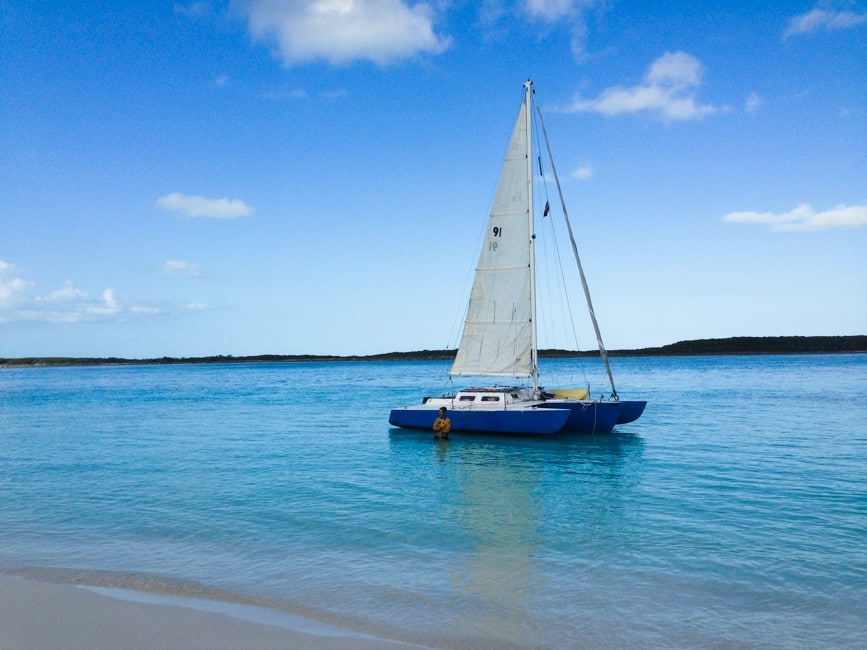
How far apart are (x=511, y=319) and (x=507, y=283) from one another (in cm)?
160

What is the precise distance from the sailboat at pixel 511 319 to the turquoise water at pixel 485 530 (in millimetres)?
1297

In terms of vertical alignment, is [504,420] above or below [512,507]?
above

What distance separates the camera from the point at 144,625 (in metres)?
8.39

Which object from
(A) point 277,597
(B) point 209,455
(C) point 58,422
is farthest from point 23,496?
(C) point 58,422

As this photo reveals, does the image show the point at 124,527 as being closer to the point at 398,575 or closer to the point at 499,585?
the point at 398,575

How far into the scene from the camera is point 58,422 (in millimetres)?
40250

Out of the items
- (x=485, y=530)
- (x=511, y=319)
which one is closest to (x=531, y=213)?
(x=511, y=319)

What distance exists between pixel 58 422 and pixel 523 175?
3176 centimetres

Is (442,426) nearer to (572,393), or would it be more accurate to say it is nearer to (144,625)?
(572,393)

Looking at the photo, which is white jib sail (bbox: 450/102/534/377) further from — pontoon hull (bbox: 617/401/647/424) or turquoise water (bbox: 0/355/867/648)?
pontoon hull (bbox: 617/401/647/424)

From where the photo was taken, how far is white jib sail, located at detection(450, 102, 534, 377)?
94.4 ft

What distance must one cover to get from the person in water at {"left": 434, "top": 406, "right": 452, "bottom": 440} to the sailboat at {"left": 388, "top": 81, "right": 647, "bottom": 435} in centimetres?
73

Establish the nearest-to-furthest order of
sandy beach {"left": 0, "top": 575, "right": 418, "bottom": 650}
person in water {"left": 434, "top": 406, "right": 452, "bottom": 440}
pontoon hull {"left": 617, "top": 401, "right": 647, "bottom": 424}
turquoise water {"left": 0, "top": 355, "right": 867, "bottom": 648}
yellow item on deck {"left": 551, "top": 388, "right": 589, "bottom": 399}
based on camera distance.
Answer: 1. sandy beach {"left": 0, "top": 575, "right": 418, "bottom": 650}
2. turquoise water {"left": 0, "top": 355, "right": 867, "bottom": 648}
3. person in water {"left": 434, "top": 406, "right": 452, "bottom": 440}
4. pontoon hull {"left": 617, "top": 401, "right": 647, "bottom": 424}
5. yellow item on deck {"left": 551, "top": 388, "right": 589, "bottom": 399}

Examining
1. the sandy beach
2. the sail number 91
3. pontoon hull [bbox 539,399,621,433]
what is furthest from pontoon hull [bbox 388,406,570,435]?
the sandy beach
